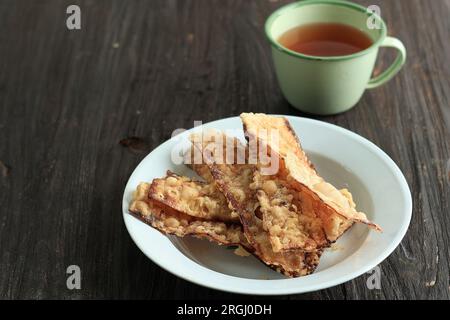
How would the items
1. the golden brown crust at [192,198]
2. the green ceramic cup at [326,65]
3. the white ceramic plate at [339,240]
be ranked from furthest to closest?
the green ceramic cup at [326,65] → the golden brown crust at [192,198] → the white ceramic plate at [339,240]

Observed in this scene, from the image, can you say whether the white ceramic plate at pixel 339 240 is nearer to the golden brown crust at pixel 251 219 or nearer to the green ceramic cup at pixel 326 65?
the golden brown crust at pixel 251 219

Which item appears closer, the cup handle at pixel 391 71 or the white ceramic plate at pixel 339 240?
the white ceramic plate at pixel 339 240

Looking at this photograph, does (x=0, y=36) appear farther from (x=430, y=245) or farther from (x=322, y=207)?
Result: (x=430, y=245)

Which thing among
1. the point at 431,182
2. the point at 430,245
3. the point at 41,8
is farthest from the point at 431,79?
the point at 41,8

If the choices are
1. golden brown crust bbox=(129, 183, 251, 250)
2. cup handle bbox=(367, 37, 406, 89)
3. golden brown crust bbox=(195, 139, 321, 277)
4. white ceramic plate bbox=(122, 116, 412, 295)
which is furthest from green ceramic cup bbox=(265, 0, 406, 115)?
golden brown crust bbox=(129, 183, 251, 250)

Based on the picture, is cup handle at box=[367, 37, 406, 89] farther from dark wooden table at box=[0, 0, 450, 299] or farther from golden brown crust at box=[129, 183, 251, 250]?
golden brown crust at box=[129, 183, 251, 250]

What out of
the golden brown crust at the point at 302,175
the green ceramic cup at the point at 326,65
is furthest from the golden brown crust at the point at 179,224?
the green ceramic cup at the point at 326,65
